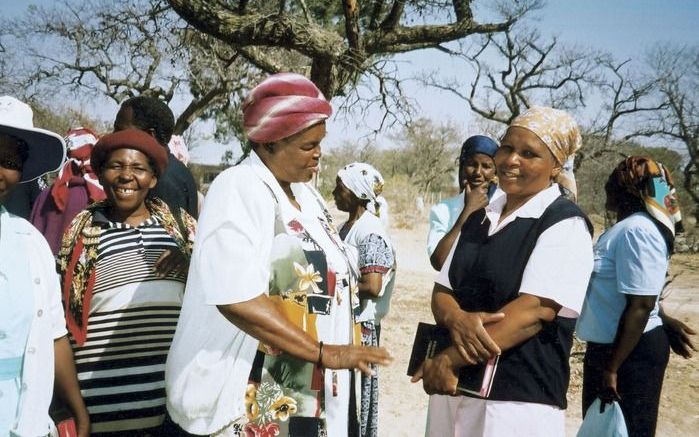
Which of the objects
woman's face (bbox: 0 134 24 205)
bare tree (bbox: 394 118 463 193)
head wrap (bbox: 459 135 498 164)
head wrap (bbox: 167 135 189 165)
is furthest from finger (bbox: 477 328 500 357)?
bare tree (bbox: 394 118 463 193)

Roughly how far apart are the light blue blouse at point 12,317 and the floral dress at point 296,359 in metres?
0.65

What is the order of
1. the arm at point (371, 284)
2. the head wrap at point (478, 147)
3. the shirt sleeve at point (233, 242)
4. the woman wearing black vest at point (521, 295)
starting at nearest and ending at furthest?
→ the shirt sleeve at point (233, 242)
the woman wearing black vest at point (521, 295)
the arm at point (371, 284)
the head wrap at point (478, 147)

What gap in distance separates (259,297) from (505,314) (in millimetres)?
820

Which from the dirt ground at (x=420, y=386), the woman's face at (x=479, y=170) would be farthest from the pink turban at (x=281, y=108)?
the dirt ground at (x=420, y=386)

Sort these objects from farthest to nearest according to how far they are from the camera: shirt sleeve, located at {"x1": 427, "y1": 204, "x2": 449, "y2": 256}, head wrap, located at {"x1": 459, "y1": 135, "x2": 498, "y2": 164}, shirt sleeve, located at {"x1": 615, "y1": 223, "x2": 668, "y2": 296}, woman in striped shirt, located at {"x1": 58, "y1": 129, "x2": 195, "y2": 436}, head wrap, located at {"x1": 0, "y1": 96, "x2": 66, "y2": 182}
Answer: shirt sleeve, located at {"x1": 427, "y1": 204, "x2": 449, "y2": 256}
head wrap, located at {"x1": 459, "y1": 135, "x2": 498, "y2": 164}
shirt sleeve, located at {"x1": 615, "y1": 223, "x2": 668, "y2": 296}
woman in striped shirt, located at {"x1": 58, "y1": 129, "x2": 195, "y2": 436}
head wrap, located at {"x1": 0, "y1": 96, "x2": 66, "y2": 182}

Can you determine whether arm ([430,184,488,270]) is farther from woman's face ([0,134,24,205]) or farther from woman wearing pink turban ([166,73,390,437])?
woman's face ([0,134,24,205])

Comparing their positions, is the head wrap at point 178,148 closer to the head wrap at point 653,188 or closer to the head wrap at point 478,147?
the head wrap at point 478,147

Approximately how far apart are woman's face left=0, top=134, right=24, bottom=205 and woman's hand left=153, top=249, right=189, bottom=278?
0.62m

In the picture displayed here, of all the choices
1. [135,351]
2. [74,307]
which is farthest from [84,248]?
[135,351]

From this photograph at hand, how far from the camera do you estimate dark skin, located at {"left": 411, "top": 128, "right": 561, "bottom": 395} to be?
1.75 meters

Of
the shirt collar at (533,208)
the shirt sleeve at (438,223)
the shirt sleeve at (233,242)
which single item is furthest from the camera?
the shirt sleeve at (438,223)

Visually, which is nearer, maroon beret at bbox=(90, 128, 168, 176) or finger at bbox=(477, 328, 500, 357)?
finger at bbox=(477, 328, 500, 357)

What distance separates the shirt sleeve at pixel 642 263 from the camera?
259 cm

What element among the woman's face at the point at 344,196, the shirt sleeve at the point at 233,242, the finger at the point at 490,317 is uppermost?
the woman's face at the point at 344,196
